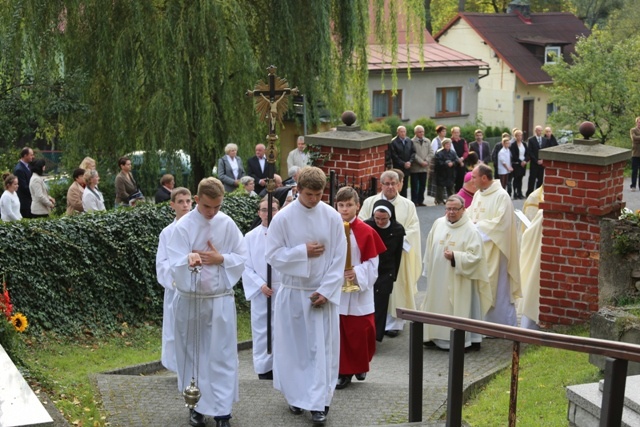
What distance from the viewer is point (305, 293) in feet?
27.0

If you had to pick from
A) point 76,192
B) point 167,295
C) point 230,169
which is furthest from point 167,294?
point 230,169

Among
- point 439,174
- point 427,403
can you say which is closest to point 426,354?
point 427,403

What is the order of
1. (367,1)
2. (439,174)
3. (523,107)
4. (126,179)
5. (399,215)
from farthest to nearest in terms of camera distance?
(523,107) < (439,174) < (367,1) < (126,179) < (399,215)

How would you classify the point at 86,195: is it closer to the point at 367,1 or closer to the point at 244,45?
the point at 244,45

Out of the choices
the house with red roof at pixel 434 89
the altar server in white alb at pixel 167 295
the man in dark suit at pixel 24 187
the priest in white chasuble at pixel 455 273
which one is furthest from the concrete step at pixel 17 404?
the house with red roof at pixel 434 89

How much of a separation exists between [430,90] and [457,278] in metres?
32.3

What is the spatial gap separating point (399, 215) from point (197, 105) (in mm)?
5384

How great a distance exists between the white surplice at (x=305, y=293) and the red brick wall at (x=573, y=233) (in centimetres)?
402

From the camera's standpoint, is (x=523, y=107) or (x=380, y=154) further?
(x=523, y=107)

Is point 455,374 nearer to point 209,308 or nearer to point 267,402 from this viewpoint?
point 209,308

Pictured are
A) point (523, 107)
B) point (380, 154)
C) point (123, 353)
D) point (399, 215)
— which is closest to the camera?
point (123, 353)

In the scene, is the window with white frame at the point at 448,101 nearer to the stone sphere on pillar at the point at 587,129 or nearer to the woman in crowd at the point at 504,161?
the woman in crowd at the point at 504,161

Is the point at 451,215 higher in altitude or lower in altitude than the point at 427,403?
higher

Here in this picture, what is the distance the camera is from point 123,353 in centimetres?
1080
